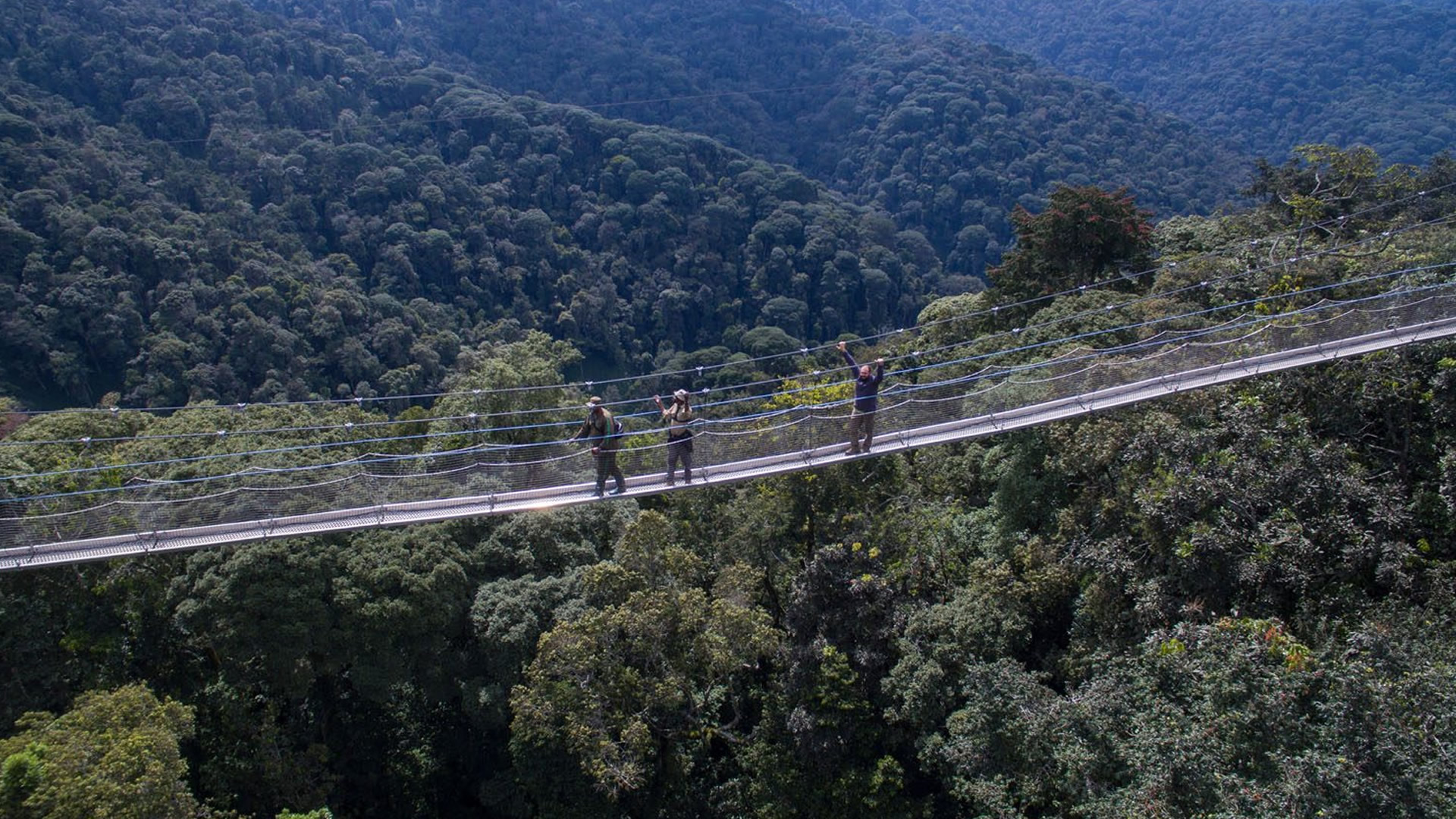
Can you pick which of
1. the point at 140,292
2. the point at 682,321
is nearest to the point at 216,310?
the point at 140,292

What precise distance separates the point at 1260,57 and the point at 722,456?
116m

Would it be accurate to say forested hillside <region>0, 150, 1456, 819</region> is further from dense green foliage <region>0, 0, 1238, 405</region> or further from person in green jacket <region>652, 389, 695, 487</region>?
dense green foliage <region>0, 0, 1238, 405</region>

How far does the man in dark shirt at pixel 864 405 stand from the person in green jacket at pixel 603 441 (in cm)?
256

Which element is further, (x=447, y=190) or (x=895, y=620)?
(x=447, y=190)

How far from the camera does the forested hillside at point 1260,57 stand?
89062mm

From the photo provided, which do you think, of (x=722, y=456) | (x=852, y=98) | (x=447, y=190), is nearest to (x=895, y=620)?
(x=722, y=456)

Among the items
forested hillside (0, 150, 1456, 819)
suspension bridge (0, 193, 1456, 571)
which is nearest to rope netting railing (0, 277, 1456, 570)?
suspension bridge (0, 193, 1456, 571)

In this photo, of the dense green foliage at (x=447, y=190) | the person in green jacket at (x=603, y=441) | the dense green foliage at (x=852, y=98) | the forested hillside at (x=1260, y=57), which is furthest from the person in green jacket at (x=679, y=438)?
the forested hillside at (x=1260, y=57)

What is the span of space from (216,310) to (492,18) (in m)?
67.4

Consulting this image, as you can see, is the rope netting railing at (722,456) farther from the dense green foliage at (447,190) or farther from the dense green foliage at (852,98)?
the dense green foliage at (852,98)

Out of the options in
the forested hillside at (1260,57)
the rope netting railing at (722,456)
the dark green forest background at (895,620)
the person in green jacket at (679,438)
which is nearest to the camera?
the dark green forest background at (895,620)

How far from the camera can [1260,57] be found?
106188 millimetres

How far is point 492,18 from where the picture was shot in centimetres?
9969

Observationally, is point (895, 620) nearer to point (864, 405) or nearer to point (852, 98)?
point (864, 405)
